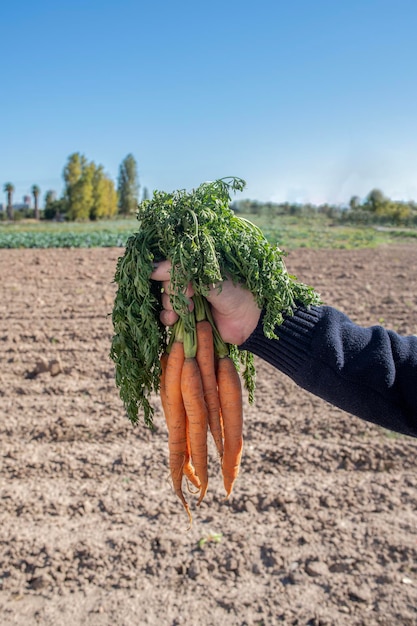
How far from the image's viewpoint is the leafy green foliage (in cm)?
188

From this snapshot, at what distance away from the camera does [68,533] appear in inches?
152

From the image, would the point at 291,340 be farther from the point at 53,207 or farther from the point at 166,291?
the point at 53,207

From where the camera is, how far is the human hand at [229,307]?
1957 mm

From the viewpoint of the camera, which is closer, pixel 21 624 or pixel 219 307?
pixel 219 307

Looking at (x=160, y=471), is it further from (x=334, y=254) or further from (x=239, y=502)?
(x=334, y=254)

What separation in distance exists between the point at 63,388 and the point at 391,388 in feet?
15.6

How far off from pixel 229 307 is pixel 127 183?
91.3m

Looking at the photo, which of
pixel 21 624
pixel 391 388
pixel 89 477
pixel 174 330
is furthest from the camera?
pixel 89 477

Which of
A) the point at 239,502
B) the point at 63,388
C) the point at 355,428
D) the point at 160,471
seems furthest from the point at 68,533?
the point at 355,428

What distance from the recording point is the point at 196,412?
7.77ft

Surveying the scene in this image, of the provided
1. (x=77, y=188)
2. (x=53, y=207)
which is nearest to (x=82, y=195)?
(x=77, y=188)

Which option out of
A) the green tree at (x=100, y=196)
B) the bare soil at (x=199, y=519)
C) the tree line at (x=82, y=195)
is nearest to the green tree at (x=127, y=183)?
the tree line at (x=82, y=195)

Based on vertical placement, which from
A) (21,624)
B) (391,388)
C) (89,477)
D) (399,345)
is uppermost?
(399,345)

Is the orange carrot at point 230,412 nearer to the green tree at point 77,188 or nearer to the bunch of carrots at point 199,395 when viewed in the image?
the bunch of carrots at point 199,395
